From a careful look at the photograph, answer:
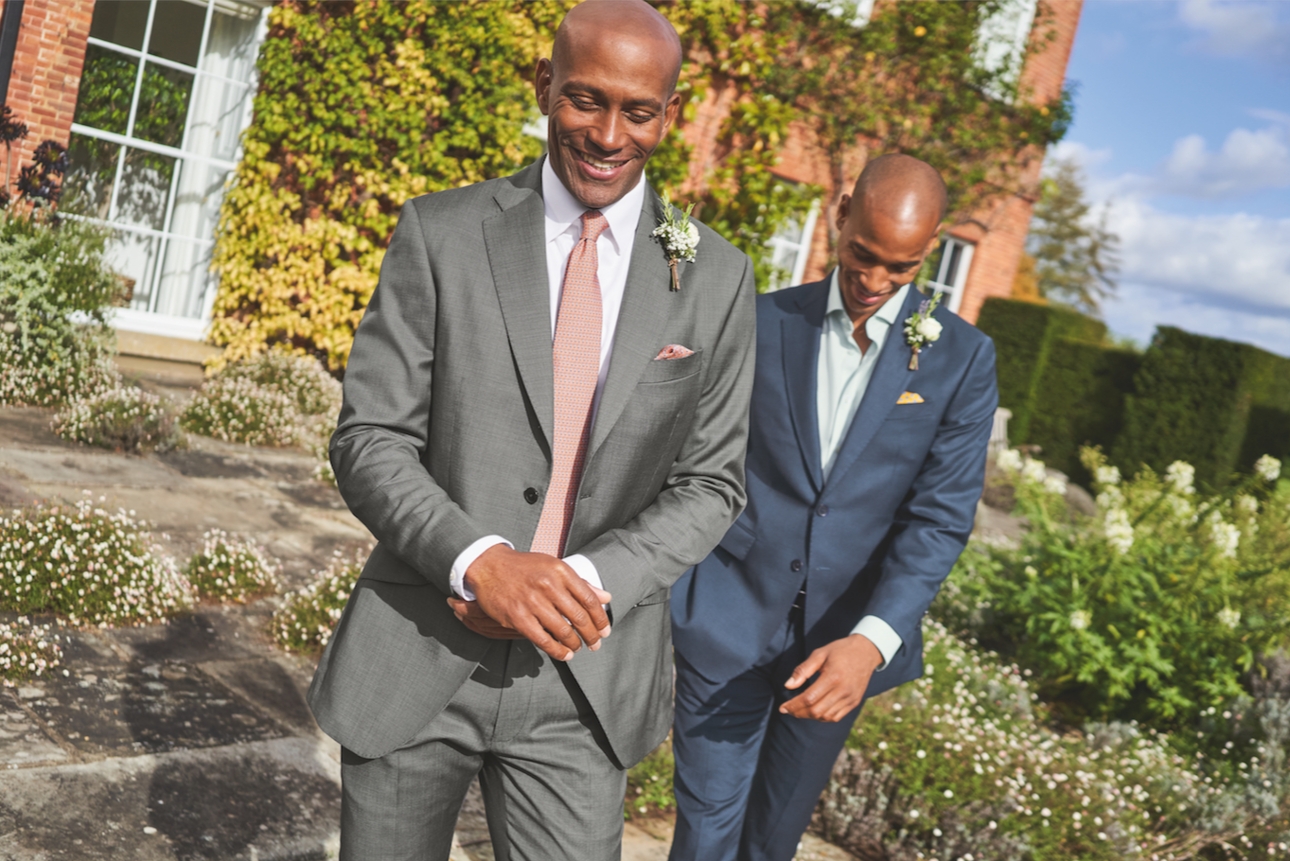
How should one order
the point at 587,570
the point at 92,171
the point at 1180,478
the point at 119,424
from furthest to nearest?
the point at 92,171 → the point at 1180,478 → the point at 119,424 → the point at 587,570

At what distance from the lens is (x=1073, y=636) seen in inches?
214

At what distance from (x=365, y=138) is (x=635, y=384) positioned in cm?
778

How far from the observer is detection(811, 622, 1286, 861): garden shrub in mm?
3791

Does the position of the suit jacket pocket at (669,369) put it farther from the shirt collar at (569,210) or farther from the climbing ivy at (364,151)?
the climbing ivy at (364,151)

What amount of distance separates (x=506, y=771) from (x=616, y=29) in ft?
3.95

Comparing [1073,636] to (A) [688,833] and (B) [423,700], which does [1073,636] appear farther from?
(B) [423,700]

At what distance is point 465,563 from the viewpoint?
1.55 meters

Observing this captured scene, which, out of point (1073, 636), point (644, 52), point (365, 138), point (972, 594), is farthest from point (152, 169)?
point (644, 52)

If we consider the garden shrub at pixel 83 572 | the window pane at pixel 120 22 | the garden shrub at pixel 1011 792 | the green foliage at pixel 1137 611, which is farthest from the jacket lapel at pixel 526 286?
the window pane at pixel 120 22

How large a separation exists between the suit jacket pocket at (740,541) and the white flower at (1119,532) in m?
3.71

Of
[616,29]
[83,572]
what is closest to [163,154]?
[83,572]

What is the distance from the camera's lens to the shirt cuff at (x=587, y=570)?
163 cm

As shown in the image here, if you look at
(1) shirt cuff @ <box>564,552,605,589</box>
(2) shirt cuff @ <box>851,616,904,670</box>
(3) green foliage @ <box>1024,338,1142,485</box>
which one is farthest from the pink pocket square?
(3) green foliage @ <box>1024,338,1142,485</box>

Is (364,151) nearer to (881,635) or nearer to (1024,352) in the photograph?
(881,635)
